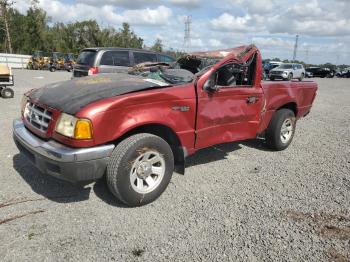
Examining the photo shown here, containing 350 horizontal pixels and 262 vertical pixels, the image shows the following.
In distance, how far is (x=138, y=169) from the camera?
371 cm

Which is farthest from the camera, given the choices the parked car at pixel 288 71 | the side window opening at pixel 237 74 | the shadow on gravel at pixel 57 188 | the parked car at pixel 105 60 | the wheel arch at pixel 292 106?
the parked car at pixel 288 71

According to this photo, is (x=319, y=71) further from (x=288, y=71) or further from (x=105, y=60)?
(x=105, y=60)

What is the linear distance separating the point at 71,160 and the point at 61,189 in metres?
1.02

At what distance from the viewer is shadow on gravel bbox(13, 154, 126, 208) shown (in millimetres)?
3883

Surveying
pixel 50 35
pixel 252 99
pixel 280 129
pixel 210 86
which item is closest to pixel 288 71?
pixel 280 129

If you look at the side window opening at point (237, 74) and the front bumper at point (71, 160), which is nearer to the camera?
the front bumper at point (71, 160)

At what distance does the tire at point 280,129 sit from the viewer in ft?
18.9

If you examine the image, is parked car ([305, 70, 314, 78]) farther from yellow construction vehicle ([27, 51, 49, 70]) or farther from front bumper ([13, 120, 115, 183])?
front bumper ([13, 120, 115, 183])

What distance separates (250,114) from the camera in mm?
4934

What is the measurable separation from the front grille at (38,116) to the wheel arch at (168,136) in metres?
0.79

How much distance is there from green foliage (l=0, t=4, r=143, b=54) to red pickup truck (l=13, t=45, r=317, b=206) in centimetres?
4445

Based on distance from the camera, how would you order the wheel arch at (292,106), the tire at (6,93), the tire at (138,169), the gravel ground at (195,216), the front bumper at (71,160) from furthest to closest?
the tire at (6,93) → the wheel arch at (292,106) → the tire at (138,169) → the front bumper at (71,160) → the gravel ground at (195,216)

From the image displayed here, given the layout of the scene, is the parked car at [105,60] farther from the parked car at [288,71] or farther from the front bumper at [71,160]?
the parked car at [288,71]

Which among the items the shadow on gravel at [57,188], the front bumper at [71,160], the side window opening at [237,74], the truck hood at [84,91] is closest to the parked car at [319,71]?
the side window opening at [237,74]
